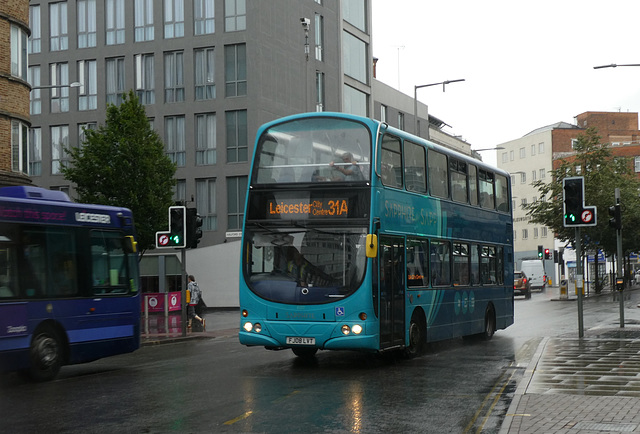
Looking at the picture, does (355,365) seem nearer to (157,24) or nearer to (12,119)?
(12,119)

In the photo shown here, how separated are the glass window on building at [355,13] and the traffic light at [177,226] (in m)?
37.2

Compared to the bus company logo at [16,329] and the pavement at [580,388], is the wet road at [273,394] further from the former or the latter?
the bus company logo at [16,329]

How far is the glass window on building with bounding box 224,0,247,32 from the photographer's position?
47.7 m

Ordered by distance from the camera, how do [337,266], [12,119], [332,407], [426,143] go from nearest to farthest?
[332,407] → [337,266] → [426,143] → [12,119]

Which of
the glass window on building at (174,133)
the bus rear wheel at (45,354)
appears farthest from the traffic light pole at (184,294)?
the glass window on building at (174,133)

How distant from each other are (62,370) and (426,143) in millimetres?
8307

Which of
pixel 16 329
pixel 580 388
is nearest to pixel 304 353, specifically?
pixel 16 329

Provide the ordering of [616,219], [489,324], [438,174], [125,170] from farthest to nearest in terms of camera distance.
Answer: [125,170]
[616,219]
[489,324]
[438,174]

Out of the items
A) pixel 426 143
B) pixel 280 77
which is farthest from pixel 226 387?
pixel 280 77

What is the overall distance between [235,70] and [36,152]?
13080 mm

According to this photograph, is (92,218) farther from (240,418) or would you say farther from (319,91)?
(319,91)

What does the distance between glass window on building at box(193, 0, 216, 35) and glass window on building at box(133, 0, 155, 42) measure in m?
2.67

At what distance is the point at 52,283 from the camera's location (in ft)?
47.0

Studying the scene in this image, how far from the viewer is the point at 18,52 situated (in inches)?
1222
